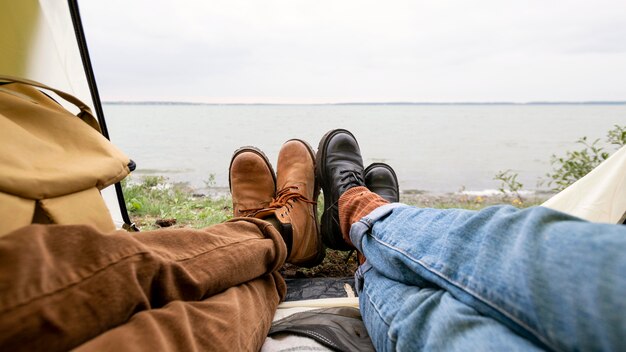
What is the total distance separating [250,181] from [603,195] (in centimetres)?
103

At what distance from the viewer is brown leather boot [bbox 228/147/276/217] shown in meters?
1.23

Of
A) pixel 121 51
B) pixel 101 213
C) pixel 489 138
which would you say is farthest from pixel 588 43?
pixel 121 51

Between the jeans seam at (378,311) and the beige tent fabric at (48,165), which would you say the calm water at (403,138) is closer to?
the beige tent fabric at (48,165)

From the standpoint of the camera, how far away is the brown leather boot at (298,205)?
3.32 ft

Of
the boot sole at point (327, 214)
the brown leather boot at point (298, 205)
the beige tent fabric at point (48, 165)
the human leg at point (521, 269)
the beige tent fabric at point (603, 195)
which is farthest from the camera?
the boot sole at point (327, 214)

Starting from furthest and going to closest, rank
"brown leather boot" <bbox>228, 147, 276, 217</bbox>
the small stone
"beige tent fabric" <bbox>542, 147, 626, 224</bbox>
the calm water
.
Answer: the calm water, the small stone, "brown leather boot" <bbox>228, 147, 276, 217</bbox>, "beige tent fabric" <bbox>542, 147, 626, 224</bbox>

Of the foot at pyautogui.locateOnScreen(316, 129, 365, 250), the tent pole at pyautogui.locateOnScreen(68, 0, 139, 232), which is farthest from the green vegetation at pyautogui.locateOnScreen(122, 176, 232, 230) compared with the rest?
the foot at pyautogui.locateOnScreen(316, 129, 365, 250)

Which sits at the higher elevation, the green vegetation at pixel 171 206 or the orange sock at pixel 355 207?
the orange sock at pixel 355 207

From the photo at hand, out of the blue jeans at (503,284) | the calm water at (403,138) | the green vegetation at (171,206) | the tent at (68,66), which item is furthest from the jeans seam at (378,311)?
the calm water at (403,138)

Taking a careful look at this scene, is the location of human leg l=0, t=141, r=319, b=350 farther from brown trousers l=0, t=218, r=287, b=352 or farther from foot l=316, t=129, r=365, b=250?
foot l=316, t=129, r=365, b=250

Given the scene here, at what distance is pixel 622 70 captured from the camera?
1844mm

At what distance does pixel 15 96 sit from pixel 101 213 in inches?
10.0

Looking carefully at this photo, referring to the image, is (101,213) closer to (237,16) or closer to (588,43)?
(237,16)

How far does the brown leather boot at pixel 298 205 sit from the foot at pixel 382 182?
21 centimetres
